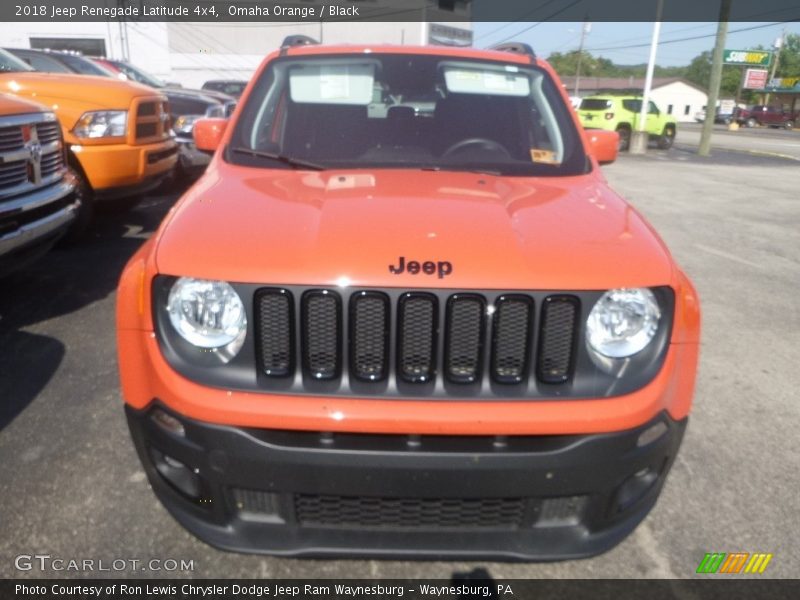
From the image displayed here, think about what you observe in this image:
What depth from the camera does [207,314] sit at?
197 centimetres

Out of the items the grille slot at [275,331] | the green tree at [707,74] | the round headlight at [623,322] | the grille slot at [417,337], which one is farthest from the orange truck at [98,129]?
the green tree at [707,74]

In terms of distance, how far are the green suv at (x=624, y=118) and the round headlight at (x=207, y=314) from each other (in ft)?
74.8

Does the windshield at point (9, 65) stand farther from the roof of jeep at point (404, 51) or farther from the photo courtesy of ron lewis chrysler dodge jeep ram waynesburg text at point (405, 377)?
the photo courtesy of ron lewis chrysler dodge jeep ram waynesburg text at point (405, 377)

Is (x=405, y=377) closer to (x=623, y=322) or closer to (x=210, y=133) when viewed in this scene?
(x=623, y=322)

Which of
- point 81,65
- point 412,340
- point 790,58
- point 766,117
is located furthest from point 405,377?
point 790,58

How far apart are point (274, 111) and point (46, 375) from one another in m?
1.87

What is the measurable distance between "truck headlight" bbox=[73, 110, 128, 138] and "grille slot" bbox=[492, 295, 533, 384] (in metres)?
5.00

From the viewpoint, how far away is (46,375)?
3.67 meters

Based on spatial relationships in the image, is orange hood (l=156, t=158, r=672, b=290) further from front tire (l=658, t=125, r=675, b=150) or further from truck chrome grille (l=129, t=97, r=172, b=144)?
front tire (l=658, t=125, r=675, b=150)

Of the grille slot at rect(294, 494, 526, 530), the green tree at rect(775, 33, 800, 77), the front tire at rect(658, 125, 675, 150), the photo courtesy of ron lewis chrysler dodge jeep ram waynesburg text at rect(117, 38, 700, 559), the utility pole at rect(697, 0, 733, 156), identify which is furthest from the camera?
the green tree at rect(775, 33, 800, 77)

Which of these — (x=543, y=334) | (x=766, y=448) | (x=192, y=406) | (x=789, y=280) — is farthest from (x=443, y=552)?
(x=789, y=280)

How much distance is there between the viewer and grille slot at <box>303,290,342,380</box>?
1893mm

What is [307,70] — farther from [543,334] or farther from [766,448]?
[766,448]
